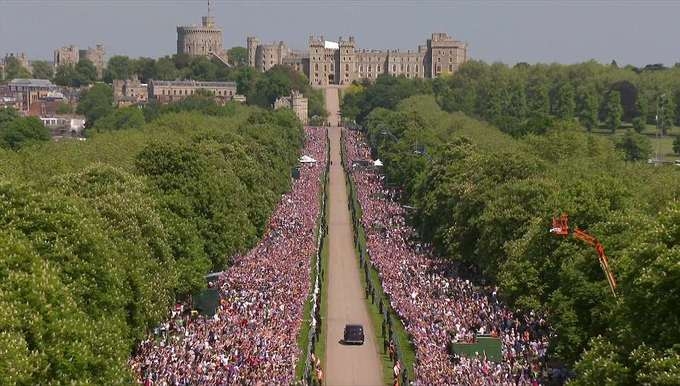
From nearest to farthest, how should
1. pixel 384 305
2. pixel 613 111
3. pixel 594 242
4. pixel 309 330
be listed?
pixel 594 242 → pixel 309 330 → pixel 384 305 → pixel 613 111

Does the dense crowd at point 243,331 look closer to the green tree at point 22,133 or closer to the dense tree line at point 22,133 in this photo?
the dense tree line at point 22,133

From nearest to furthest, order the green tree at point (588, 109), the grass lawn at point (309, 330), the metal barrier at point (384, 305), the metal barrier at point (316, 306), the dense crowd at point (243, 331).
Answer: the dense crowd at point (243, 331) < the metal barrier at point (316, 306) < the grass lawn at point (309, 330) < the metal barrier at point (384, 305) < the green tree at point (588, 109)

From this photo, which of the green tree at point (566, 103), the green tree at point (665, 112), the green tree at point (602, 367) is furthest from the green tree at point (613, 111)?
the green tree at point (602, 367)

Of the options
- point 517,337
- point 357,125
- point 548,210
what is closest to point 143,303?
point 517,337

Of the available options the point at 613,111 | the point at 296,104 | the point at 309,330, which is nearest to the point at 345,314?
the point at 309,330

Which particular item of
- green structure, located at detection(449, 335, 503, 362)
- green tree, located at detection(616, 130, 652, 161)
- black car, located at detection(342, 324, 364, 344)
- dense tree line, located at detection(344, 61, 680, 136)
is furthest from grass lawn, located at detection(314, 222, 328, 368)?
dense tree line, located at detection(344, 61, 680, 136)

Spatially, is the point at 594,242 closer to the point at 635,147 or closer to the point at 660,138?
the point at 635,147

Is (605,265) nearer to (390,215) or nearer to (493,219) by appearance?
(493,219)
